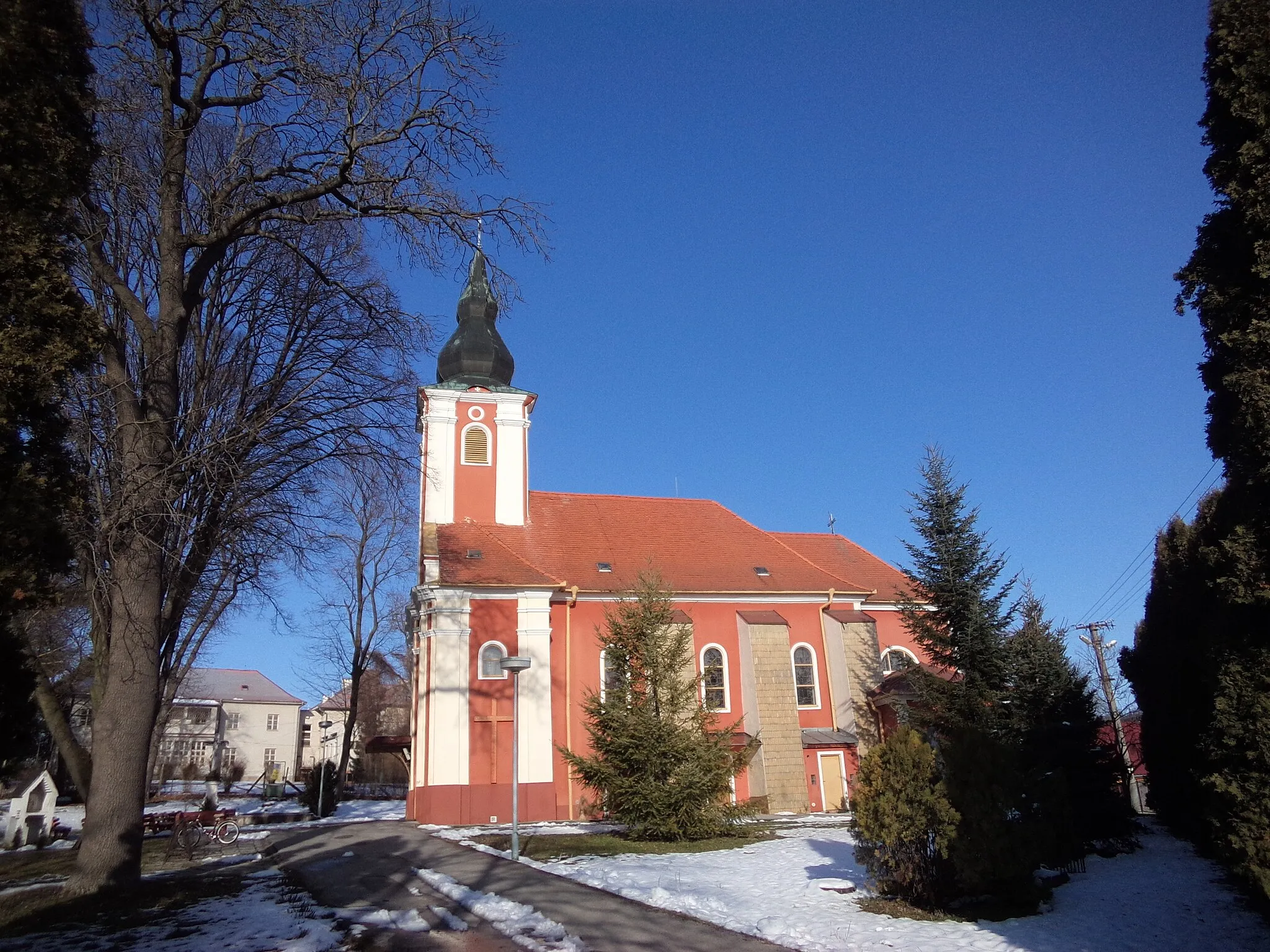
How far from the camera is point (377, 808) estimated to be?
28.7 metres

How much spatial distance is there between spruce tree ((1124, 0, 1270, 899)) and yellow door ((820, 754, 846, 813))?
17511 mm

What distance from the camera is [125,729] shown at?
9.66 meters

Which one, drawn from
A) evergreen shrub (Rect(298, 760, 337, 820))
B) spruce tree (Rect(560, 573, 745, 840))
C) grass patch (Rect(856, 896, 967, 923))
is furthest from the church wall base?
grass patch (Rect(856, 896, 967, 923))

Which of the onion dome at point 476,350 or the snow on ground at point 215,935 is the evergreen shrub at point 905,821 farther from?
the onion dome at point 476,350

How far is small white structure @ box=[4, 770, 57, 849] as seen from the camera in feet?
61.5

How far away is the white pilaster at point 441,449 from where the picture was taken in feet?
86.4

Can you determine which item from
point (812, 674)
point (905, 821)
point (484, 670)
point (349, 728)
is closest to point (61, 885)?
point (905, 821)

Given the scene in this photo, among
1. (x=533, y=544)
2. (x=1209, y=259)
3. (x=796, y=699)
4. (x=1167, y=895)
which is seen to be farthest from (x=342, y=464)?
(x=796, y=699)

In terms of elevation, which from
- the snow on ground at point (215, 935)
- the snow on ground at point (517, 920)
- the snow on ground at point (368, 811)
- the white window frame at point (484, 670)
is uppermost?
the white window frame at point (484, 670)

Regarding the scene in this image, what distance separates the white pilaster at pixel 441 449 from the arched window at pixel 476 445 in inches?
17.1

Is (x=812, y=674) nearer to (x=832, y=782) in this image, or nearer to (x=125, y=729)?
(x=832, y=782)

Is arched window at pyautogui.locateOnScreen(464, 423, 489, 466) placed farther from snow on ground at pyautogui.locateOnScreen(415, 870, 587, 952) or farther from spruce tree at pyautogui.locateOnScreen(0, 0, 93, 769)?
spruce tree at pyautogui.locateOnScreen(0, 0, 93, 769)

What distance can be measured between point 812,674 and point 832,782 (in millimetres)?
3334

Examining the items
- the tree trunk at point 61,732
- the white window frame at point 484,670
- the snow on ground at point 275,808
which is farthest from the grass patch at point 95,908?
the snow on ground at point 275,808
